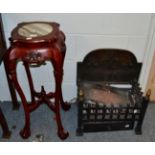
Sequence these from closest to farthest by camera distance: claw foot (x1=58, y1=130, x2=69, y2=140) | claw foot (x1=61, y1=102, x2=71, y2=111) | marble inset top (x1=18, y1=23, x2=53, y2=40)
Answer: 1. marble inset top (x1=18, y1=23, x2=53, y2=40)
2. claw foot (x1=58, y1=130, x2=69, y2=140)
3. claw foot (x1=61, y1=102, x2=71, y2=111)

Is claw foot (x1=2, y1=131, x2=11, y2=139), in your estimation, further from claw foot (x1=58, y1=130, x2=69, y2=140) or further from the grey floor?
claw foot (x1=58, y1=130, x2=69, y2=140)

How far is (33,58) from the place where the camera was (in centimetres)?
125

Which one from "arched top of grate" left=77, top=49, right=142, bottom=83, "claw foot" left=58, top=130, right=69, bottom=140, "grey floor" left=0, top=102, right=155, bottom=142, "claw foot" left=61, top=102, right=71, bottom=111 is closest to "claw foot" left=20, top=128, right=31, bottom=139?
"grey floor" left=0, top=102, right=155, bottom=142

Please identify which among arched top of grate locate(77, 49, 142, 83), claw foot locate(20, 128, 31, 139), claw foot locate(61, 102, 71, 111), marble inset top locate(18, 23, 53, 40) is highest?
marble inset top locate(18, 23, 53, 40)

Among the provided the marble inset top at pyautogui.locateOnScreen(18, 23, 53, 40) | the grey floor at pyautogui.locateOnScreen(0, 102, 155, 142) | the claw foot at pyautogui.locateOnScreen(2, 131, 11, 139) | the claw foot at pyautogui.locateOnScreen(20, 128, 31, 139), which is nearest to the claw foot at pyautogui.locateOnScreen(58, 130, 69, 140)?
the grey floor at pyautogui.locateOnScreen(0, 102, 155, 142)

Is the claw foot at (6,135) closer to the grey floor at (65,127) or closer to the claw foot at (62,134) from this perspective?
the grey floor at (65,127)

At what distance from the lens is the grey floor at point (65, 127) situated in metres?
1.67

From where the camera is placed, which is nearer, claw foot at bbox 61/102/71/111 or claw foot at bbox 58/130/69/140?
claw foot at bbox 58/130/69/140

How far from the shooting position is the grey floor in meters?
1.67

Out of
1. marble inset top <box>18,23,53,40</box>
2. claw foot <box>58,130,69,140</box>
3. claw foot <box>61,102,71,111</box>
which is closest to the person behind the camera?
marble inset top <box>18,23,53,40</box>

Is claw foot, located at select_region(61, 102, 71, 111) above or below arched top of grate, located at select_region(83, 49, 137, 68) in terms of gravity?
below

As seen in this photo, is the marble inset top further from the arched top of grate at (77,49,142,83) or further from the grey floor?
the grey floor
